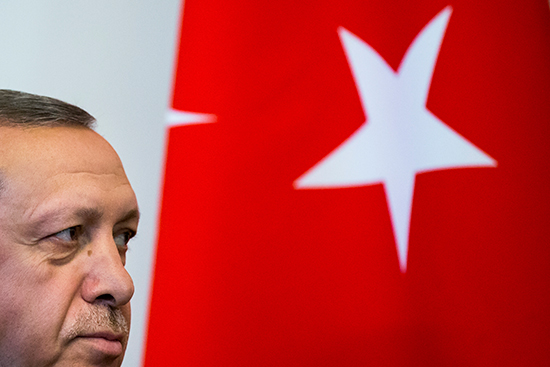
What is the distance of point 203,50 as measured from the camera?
1.17 meters

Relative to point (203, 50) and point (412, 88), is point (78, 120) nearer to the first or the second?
point (203, 50)

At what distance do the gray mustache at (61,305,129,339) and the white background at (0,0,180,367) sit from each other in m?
0.56

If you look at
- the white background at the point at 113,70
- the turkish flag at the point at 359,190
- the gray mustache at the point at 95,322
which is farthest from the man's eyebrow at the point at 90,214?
the white background at the point at 113,70

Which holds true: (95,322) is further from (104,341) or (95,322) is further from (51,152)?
(51,152)

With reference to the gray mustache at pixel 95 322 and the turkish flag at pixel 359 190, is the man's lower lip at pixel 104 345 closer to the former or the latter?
the gray mustache at pixel 95 322

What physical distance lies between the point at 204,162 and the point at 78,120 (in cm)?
35

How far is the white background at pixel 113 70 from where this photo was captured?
1.28 m

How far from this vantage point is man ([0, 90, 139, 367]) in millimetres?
642

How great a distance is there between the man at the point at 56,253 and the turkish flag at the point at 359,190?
35 centimetres

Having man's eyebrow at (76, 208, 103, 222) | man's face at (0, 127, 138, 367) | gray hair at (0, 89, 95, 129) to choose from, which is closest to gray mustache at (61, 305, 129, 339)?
man's face at (0, 127, 138, 367)

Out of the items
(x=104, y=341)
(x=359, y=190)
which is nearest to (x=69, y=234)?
A: (x=104, y=341)

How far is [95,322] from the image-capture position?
2.19ft

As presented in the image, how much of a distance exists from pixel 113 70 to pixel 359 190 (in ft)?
2.14

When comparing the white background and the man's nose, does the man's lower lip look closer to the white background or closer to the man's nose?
the man's nose
